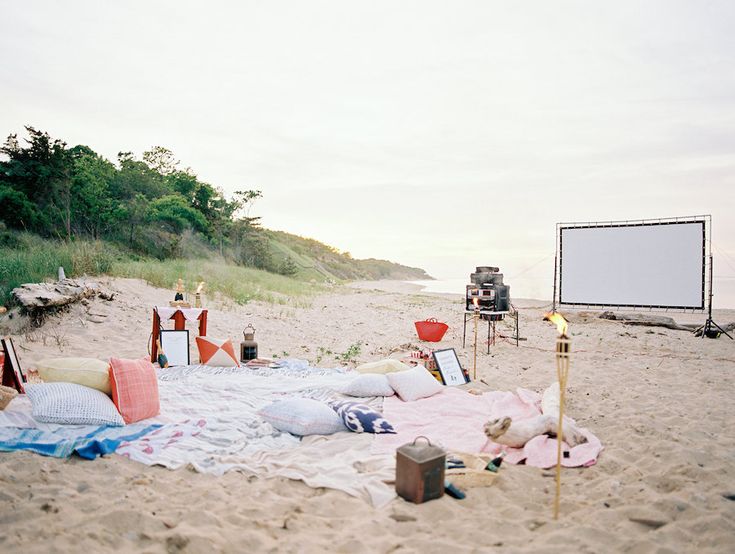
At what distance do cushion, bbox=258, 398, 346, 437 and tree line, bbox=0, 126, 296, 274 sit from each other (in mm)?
15109

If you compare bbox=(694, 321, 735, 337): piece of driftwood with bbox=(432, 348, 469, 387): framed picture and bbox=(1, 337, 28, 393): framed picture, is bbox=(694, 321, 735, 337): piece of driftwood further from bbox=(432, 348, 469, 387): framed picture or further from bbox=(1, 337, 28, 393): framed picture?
bbox=(1, 337, 28, 393): framed picture

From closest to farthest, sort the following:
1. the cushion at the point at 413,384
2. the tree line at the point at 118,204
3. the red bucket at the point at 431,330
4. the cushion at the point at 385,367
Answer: the cushion at the point at 413,384 → the cushion at the point at 385,367 → the red bucket at the point at 431,330 → the tree line at the point at 118,204

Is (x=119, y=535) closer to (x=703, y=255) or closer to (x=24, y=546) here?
(x=24, y=546)

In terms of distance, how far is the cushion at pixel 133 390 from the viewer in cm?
379

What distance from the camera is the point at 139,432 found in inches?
140

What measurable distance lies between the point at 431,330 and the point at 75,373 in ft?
19.6

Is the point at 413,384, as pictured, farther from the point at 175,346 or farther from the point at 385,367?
the point at 175,346

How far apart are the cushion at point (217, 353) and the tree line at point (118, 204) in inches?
486

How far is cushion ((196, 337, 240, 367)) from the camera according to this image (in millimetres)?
6176

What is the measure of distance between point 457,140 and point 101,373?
10.8 m

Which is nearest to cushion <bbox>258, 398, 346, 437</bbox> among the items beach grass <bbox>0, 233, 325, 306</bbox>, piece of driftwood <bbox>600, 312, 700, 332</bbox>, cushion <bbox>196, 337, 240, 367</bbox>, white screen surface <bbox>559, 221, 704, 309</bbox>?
cushion <bbox>196, 337, 240, 367</bbox>

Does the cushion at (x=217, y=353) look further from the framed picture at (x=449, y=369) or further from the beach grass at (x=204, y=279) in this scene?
the beach grass at (x=204, y=279)

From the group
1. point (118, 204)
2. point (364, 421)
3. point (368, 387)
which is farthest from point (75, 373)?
point (118, 204)

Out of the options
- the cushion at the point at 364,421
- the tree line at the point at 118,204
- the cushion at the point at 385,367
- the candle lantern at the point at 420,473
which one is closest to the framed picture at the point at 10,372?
the cushion at the point at 364,421
